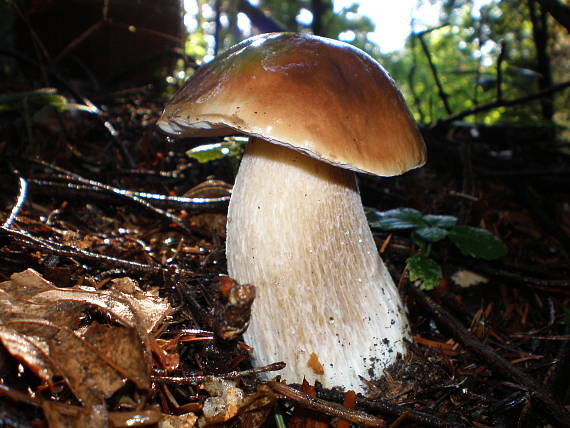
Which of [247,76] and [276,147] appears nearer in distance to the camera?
[247,76]

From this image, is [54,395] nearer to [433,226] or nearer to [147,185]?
[147,185]

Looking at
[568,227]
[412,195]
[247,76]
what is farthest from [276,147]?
[568,227]

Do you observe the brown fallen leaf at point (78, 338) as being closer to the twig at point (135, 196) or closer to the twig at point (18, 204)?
the twig at point (18, 204)

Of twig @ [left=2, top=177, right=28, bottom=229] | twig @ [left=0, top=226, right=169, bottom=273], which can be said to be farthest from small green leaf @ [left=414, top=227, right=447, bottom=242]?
twig @ [left=2, top=177, right=28, bottom=229]

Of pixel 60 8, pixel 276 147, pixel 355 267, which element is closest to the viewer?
pixel 276 147

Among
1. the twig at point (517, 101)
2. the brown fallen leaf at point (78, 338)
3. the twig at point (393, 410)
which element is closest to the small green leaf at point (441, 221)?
the twig at point (393, 410)

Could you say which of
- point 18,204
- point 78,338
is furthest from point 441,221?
point 18,204
